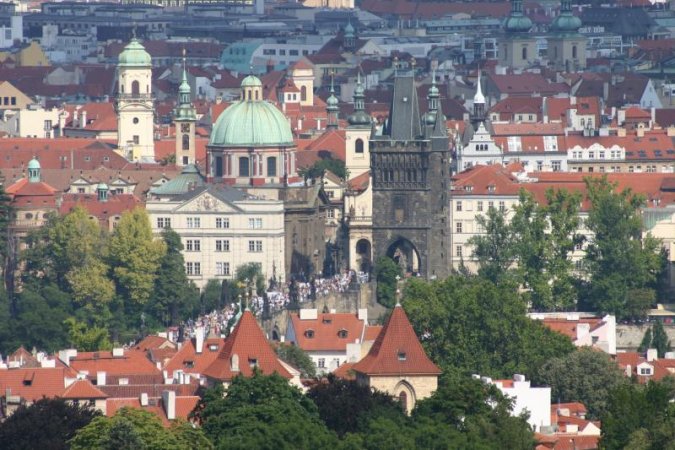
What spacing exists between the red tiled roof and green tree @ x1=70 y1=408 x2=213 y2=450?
9.73 metres

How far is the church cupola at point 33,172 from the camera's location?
169m

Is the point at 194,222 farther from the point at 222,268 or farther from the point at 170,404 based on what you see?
the point at 170,404

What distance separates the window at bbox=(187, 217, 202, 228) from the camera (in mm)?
161125

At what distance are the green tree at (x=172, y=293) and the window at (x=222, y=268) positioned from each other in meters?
3.19

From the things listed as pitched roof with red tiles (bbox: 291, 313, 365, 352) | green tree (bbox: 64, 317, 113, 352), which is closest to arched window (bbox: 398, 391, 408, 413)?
pitched roof with red tiles (bbox: 291, 313, 365, 352)

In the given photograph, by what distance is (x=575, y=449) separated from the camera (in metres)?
95.3

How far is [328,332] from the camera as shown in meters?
124

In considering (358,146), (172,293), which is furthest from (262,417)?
(358,146)

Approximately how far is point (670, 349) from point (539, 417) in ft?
106

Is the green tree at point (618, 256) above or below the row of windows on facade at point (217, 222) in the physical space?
below

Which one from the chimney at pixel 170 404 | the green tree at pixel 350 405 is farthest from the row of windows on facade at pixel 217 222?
the green tree at pixel 350 405

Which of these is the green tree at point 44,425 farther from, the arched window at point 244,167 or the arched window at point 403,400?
the arched window at point 244,167

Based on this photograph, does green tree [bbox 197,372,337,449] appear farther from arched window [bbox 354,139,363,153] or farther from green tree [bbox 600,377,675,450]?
arched window [bbox 354,139,363,153]

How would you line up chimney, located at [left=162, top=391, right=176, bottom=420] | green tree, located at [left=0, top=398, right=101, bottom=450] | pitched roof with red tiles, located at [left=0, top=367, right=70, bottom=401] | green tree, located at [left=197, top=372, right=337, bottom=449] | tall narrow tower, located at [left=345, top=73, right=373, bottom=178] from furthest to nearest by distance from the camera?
1. tall narrow tower, located at [left=345, top=73, right=373, bottom=178]
2. pitched roof with red tiles, located at [left=0, top=367, right=70, bottom=401]
3. chimney, located at [left=162, top=391, right=176, bottom=420]
4. green tree, located at [left=0, top=398, right=101, bottom=450]
5. green tree, located at [left=197, top=372, right=337, bottom=449]
